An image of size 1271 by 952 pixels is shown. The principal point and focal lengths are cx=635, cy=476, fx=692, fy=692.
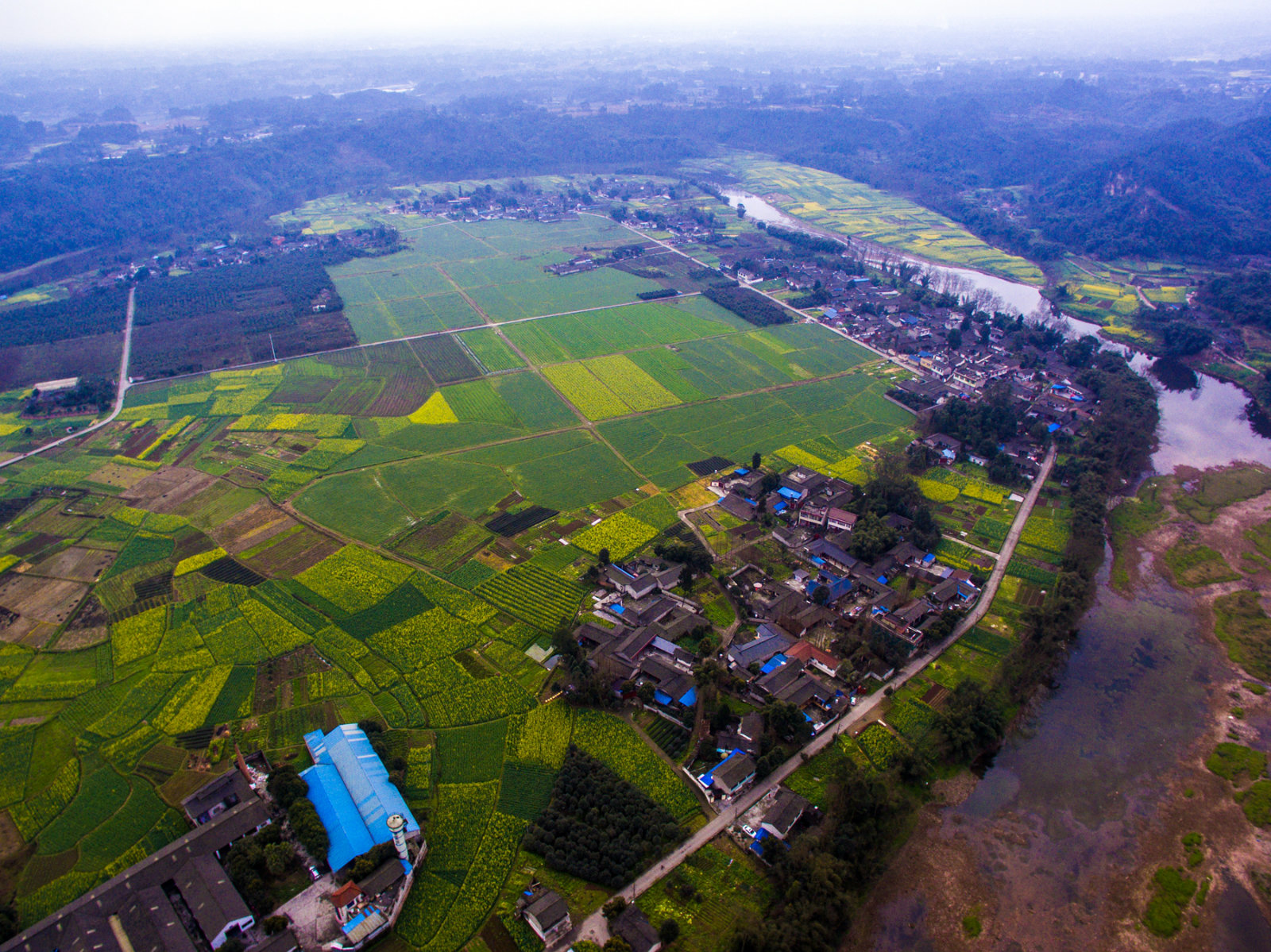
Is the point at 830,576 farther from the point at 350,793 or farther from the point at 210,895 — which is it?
the point at 210,895

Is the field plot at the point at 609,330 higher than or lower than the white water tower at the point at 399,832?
lower

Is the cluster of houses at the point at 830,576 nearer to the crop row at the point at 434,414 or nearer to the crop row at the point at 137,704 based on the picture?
the crop row at the point at 434,414

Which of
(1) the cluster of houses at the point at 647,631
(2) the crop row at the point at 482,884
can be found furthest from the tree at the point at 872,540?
(2) the crop row at the point at 482,884

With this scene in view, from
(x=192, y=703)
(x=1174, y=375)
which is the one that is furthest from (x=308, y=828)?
(x=1174, y=375)

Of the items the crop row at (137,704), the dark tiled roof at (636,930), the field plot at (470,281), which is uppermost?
the dark tiled roof at (636,930)

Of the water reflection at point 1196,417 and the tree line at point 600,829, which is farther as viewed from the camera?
the water reflection at point 1196,417

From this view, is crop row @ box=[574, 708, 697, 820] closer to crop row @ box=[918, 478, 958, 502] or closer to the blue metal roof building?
the blue metal roof building
